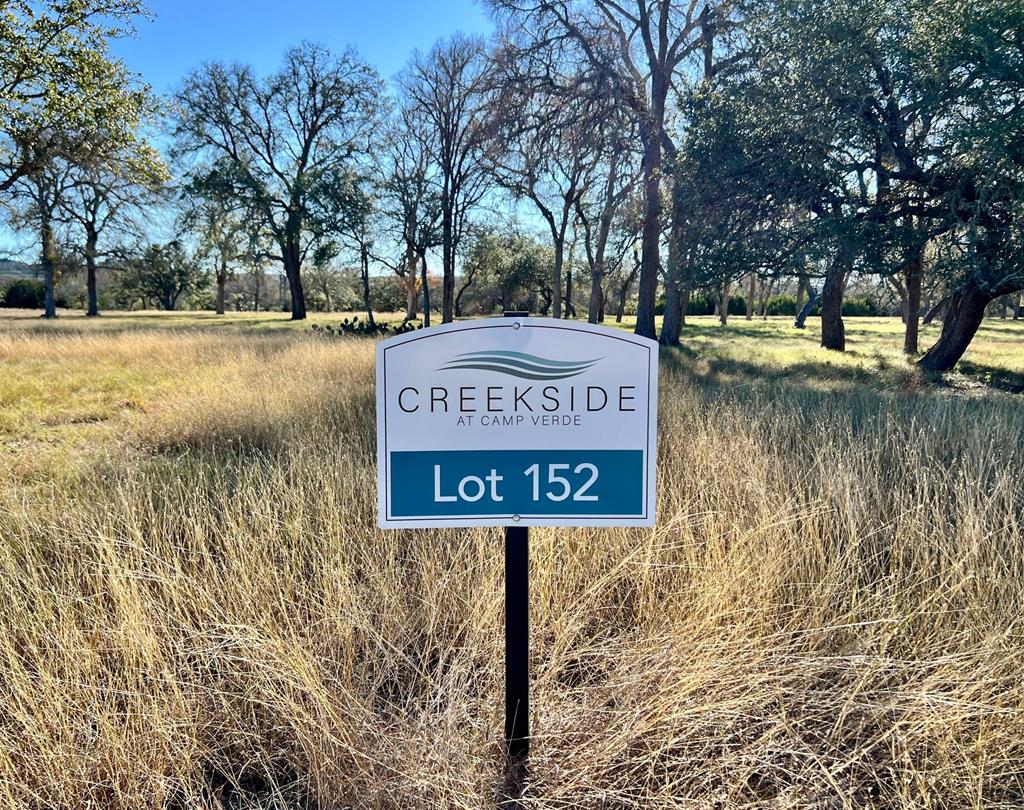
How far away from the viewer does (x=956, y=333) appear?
476 inches

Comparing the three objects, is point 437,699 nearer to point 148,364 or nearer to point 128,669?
point 128,669

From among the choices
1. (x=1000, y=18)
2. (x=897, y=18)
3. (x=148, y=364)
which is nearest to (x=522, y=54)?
(x=897, y=18)

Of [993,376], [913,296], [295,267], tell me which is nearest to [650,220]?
[913,296]

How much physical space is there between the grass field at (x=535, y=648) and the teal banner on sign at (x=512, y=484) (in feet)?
2.50

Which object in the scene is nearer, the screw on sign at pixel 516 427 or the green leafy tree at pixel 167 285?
the screw on sign at pixel 516 427

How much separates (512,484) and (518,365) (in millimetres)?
339

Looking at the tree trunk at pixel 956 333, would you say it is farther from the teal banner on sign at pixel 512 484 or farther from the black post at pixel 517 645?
the black post at pixel 517 645

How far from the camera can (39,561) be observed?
8.29 feet

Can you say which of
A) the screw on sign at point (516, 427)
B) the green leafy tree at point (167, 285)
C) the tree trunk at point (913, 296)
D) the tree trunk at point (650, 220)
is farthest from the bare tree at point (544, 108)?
the green leafy tree at point (167, 285)

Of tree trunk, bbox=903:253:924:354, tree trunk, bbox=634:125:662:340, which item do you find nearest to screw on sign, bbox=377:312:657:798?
tree trunk, bbox=903:253:924:354

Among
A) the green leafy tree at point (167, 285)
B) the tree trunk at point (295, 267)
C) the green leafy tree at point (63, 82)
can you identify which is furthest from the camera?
the green leafy tree at point (167, 285)

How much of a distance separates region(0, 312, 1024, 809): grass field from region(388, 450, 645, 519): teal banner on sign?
0.76m

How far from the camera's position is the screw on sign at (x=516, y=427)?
153 cm

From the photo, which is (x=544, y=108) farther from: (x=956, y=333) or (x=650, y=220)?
(x=956, y=333)
